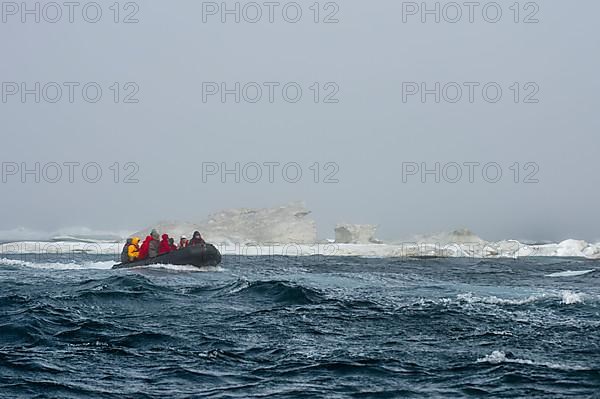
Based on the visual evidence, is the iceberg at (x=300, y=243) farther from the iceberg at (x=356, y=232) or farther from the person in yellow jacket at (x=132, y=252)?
the person in yellow jacket at (x=132, y=252)

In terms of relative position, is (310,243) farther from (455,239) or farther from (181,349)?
(181,349)

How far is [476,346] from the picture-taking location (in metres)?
13.0

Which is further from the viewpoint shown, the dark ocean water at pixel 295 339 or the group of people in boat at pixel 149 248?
the group of people in boat at pixel 149 248

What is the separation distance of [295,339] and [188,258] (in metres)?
18.0

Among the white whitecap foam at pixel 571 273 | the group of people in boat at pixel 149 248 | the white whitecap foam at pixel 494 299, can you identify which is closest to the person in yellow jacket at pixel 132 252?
the group of people in boat at pixel 149 248

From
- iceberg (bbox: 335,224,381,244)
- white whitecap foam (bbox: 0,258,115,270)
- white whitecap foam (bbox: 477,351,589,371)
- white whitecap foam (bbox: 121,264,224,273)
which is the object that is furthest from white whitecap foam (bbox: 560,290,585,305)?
iceberg (bbox: 335,224,381,244)

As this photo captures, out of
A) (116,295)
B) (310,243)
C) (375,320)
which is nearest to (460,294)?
(375,320)

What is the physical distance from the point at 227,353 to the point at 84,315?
194 inches

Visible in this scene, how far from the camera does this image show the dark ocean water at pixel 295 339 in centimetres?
1045

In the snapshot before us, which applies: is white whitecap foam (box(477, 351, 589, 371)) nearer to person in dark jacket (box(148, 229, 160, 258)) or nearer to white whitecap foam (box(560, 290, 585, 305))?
white whitecap foam (box(560, 290, 585, 305))

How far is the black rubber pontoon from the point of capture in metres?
31.3

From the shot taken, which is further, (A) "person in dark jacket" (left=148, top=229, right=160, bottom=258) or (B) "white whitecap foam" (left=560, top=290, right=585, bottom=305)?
(A) "person in dark jacket" (left=148, top=229, right=160, bottom=258)

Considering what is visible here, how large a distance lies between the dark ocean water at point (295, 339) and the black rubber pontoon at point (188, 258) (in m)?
7.37

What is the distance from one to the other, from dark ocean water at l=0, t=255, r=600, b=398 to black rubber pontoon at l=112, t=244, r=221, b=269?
7.37m
